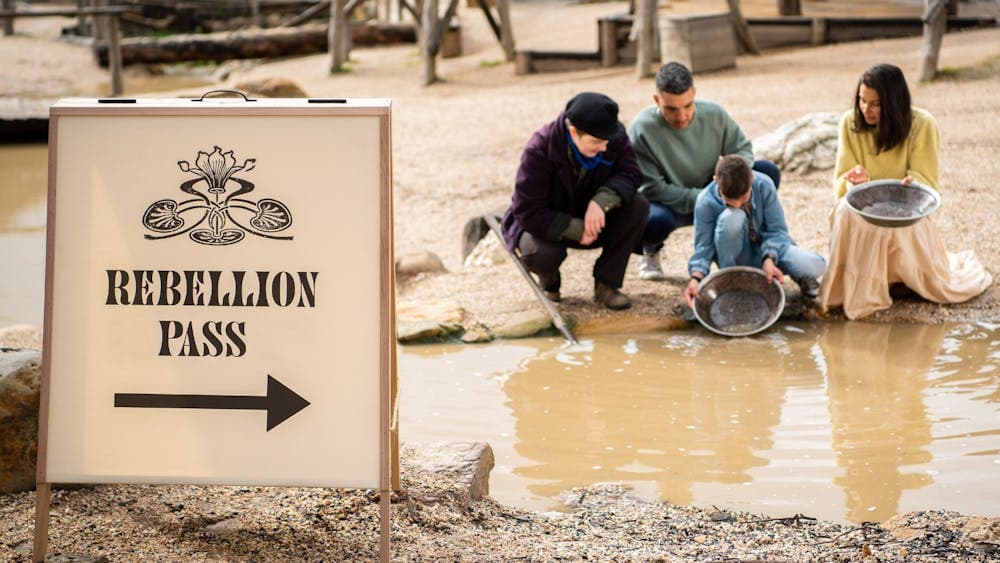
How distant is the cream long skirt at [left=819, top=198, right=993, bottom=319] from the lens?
5.39 meters

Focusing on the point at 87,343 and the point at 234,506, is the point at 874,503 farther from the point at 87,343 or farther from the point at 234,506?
the point at 87,343

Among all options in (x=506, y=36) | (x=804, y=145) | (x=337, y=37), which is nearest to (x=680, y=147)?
(x=804, y=145)

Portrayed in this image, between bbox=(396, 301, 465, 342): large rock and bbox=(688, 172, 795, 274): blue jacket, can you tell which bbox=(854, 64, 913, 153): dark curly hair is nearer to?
bbox=(688, 172, 795, 274): blue jacket

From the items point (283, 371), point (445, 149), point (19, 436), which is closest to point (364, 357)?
point (283, 371)

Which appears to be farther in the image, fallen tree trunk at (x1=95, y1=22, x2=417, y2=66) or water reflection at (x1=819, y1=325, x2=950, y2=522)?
fallen tree trunk at (x1=95, y1=22, x2=417, y2=66)

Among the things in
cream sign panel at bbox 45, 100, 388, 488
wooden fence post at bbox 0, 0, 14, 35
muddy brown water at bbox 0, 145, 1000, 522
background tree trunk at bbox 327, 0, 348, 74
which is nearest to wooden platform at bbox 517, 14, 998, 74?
background tree trunk at bbox 327, 0, 348, 74

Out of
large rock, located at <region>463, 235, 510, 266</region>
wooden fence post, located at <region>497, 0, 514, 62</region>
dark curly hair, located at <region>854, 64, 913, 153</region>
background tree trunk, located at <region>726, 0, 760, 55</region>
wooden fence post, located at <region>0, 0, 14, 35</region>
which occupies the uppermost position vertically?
wooden fence post, located at <region>0, 0, 14, 35</region>

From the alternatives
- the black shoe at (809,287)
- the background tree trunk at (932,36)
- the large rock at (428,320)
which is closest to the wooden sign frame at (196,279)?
the large rock at (428,320)

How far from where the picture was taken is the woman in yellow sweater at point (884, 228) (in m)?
5.37

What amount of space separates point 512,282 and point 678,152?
1.08 meters

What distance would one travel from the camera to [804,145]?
786cm

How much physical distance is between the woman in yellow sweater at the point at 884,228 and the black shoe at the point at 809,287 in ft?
0.24

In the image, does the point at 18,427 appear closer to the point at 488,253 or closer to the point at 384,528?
the point at 384,528

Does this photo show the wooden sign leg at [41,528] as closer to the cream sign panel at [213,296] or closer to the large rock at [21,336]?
the cream sign panel at [213,296]
